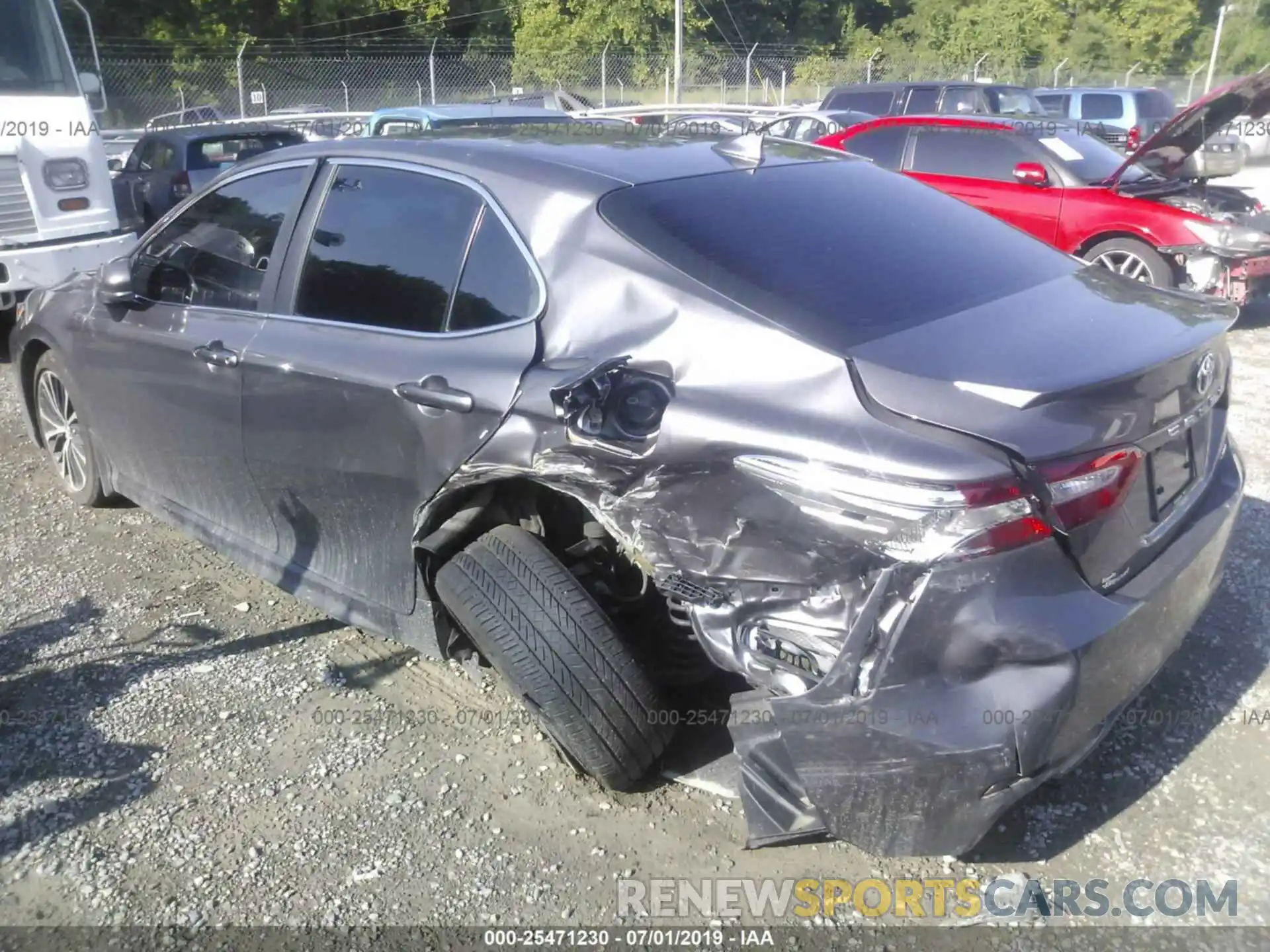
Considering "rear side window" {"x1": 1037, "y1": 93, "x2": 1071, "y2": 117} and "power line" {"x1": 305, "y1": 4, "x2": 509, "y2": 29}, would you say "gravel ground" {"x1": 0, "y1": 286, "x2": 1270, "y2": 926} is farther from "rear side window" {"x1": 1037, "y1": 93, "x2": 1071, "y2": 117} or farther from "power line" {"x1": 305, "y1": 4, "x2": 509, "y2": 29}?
"power line" {"x1": 305, "y1": 4, "x2": 509, "y2": 29}

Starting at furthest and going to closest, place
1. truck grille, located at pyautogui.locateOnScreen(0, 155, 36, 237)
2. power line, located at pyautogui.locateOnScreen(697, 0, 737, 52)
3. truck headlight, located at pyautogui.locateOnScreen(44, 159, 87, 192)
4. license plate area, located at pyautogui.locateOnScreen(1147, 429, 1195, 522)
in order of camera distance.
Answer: power line, located at pyautogui.locateOnScreen(697, 0, 737, 52), truck headlight, located at pyautogui.locateOnScreen(44, 159, 87, 192), truck grille, located at pyautogui.locateOnScreen(0, 155, 36, 237), license plate area, located at pyautogui.locateOnScreen(1147, 429, 1195, 522)

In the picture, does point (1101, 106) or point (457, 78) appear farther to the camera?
point (457, 78)

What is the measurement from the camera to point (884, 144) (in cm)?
987

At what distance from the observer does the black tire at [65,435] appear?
4828mm

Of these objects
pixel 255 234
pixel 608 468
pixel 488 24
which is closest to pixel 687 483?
pixel 608 468

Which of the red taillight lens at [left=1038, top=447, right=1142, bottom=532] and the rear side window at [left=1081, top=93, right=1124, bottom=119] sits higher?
the red taillight lens at [left=1038, top=447, right=1142, bottom=532]

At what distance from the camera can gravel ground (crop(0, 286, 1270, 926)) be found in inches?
108

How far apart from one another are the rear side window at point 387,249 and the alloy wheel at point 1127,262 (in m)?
6.50

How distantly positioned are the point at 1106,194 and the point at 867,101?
8029 millimetres

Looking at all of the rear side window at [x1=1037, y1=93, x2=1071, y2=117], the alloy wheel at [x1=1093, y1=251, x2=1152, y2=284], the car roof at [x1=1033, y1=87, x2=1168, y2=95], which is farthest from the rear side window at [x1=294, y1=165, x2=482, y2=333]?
the rear side window at [x1=1037, y1=93, x2=1071, y2=117]

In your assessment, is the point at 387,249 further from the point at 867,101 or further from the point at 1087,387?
the point at 867,101

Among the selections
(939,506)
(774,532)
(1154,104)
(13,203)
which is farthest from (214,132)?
(1154,104)

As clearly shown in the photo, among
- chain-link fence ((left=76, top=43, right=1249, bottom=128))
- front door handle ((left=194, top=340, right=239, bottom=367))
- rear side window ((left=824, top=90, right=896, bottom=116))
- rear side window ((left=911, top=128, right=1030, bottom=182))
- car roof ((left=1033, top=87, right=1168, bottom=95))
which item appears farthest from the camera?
chain-link fence ((left=76, top=43, right=1249, bottom=128))

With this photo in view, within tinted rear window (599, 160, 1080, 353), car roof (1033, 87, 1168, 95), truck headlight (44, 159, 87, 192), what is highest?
tinted rear window (599, 160, 1080, 353)
